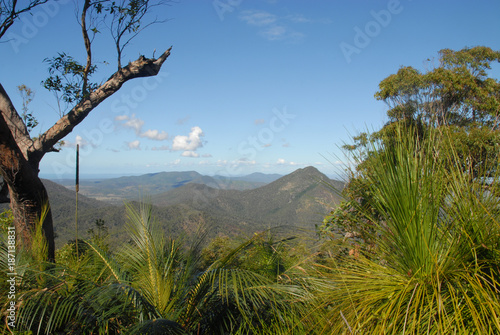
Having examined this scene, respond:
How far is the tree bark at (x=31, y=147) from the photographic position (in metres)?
3.93

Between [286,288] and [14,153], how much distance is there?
373 cm

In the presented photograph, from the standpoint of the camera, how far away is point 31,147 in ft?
15.3

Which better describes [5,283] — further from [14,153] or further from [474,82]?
[474,82]

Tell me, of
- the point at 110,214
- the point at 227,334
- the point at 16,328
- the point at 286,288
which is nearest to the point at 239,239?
the point at 227,334

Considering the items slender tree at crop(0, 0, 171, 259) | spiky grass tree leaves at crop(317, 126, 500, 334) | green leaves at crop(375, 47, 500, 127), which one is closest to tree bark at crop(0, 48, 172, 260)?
slender tree at crop(0, 0, 171, 259)

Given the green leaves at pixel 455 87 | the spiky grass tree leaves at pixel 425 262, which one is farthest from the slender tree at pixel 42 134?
the green leaves at pixel 455 87

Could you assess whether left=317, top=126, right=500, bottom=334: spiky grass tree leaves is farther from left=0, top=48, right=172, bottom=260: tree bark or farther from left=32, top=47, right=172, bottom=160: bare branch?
left=32, top=47, right=172, bottom=160: bare branch

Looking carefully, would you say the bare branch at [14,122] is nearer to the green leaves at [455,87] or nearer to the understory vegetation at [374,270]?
the understory vegetation at [374,270]

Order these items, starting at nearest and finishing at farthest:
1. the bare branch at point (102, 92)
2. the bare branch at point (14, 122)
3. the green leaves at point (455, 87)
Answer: the bare branch at point (14, 122), the bare branch at point (102, 92), the green leaves at point (455, 87)

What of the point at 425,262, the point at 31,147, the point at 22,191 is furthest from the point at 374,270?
the point at 31,147

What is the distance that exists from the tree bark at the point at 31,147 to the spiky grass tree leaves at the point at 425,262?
11.9ft

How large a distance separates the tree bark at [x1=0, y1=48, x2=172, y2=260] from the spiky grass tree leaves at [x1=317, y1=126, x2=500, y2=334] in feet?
11.9

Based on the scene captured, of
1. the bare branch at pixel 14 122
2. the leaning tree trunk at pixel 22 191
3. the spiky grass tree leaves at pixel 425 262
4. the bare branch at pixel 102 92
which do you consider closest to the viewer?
A: the spiky grass tree leaves at pixel 425 262

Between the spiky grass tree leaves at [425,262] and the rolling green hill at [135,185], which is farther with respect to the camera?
the rolling green hill at [135,185]
